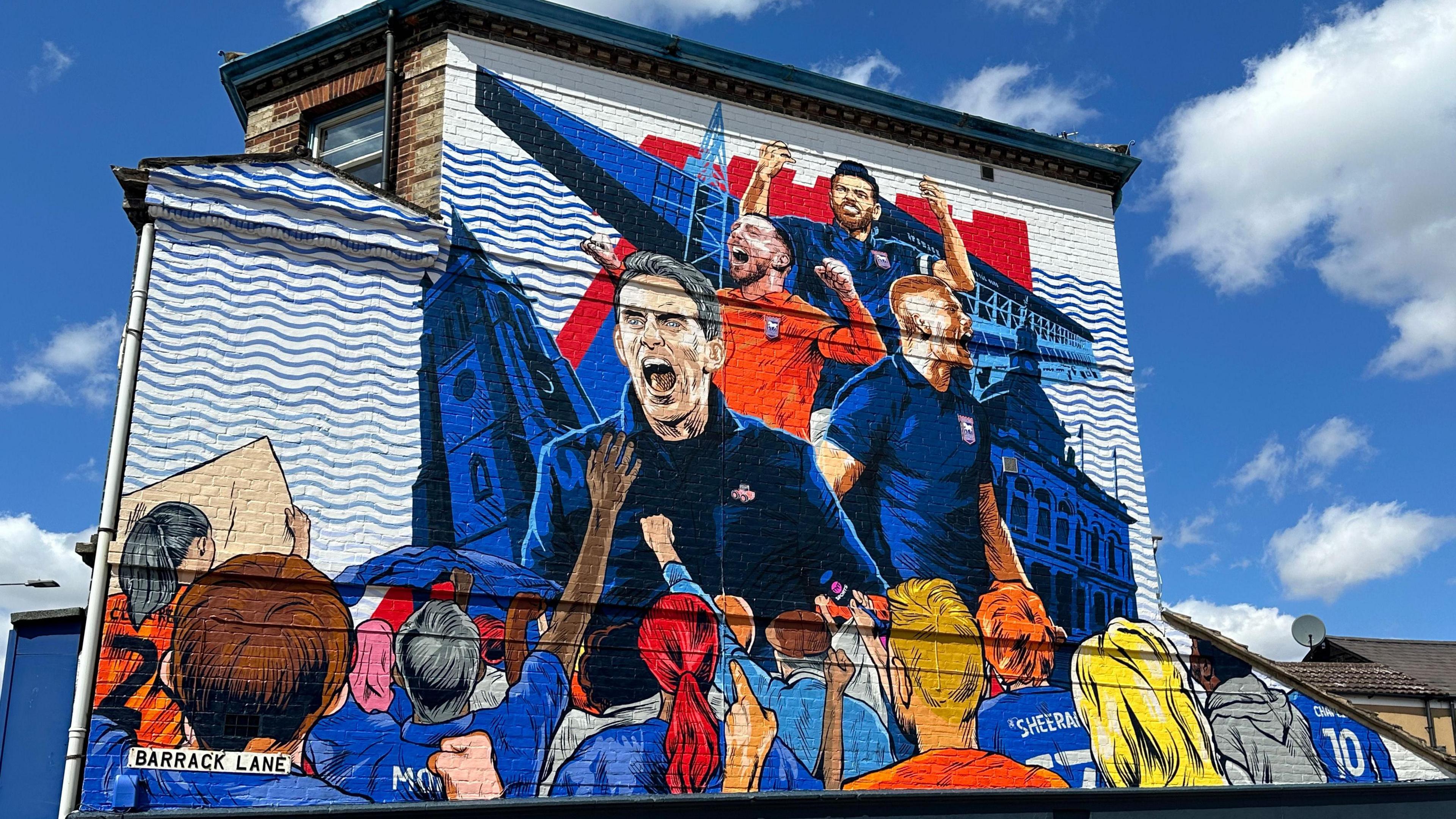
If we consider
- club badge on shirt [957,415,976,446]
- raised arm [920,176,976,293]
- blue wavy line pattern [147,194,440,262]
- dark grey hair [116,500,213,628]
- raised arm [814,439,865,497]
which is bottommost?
dark grey hair [116,500,213,628]

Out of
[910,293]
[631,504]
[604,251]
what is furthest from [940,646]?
[604,251]

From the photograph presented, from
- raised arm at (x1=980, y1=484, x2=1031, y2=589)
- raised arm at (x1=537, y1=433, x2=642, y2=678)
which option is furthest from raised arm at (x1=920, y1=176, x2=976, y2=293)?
raised arm at (x1=537, y1=433, x2=642, y2=678)

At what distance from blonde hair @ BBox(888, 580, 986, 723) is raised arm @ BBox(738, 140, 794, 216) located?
4663 millimetres

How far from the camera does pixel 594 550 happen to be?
37.8 ft

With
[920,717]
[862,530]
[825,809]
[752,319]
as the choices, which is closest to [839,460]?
[862,530]

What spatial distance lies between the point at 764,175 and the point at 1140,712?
25.2 feet

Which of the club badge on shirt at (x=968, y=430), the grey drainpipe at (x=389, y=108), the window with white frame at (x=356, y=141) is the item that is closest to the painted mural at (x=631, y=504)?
the club badge on shirt at (x=968, y=430)

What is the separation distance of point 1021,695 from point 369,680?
7033 millimetres

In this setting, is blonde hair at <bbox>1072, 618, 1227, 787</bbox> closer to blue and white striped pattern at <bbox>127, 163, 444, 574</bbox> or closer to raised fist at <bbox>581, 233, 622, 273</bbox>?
raised fist at <bbox>581, 233, 622, 273</bbox>

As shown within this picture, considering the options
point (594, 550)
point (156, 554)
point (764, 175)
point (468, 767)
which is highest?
point (764, 175)

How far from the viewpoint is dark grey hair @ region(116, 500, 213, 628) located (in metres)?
9.78

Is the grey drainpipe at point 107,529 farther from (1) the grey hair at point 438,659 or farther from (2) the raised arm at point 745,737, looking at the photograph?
(2) the raised arm at point 745,737

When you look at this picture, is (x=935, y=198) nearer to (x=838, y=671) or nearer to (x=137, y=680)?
(x=838, y=671)

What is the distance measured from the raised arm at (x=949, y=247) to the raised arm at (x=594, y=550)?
4.88 metres
